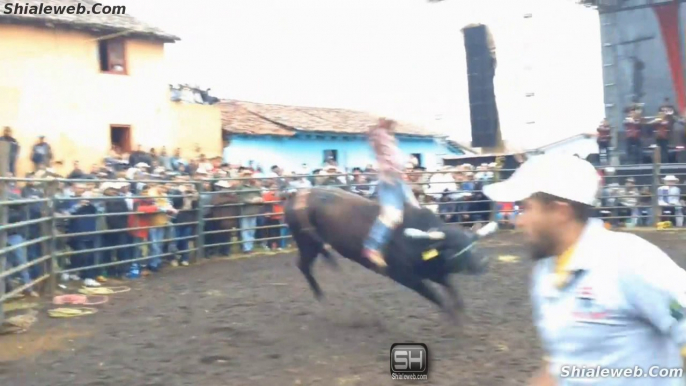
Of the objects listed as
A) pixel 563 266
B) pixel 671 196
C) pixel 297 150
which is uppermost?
pixel 297 150

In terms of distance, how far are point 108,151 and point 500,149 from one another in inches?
468

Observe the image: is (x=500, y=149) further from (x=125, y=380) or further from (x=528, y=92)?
(x=125, y=380)

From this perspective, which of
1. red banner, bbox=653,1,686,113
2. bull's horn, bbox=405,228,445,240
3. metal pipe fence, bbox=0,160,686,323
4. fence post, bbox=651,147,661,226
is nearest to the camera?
bull's horn, bbox=405,228,445,240

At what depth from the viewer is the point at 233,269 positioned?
10703mm

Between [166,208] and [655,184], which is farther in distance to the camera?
[655,184]

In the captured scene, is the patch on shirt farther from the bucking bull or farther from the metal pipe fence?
the metal pipe fence

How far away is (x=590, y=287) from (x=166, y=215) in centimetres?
966

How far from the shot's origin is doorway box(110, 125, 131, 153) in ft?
64.6

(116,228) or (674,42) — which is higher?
(674,42)

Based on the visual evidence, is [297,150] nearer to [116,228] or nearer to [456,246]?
[116,228]

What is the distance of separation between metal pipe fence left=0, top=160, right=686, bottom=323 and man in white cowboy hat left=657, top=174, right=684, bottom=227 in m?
0.03

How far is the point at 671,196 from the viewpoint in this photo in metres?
14.2

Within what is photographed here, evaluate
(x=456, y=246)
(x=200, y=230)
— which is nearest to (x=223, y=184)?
Result: (x=200, y=230)

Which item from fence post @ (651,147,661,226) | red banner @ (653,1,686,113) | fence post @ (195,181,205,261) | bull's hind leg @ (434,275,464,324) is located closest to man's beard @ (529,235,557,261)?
bull's hind leg @ (434,275,464,324)
